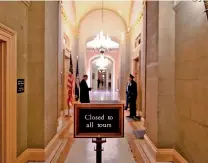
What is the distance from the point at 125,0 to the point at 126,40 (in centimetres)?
227

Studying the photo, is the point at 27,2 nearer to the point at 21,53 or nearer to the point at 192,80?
the point at 21,53

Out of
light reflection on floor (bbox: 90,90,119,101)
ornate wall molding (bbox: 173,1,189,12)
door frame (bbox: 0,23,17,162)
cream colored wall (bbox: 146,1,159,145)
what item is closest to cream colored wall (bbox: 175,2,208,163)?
ornate wall molding (bbox: 173,1,189,12)

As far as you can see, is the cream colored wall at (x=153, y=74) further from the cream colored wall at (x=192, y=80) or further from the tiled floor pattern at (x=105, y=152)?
the tiled floor pattern at (x=105, y=152)

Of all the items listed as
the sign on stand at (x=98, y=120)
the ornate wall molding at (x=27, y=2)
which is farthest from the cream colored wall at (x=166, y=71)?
the ornate wall molding at (x=27, y=2)

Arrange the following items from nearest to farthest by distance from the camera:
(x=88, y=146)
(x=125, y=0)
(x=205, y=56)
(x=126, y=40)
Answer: (x=205, y=56) → (x=88, y=146) → (x=125, y=0) → (x=126, y=40)

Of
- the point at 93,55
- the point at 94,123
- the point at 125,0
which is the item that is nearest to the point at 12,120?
the point at 94,123

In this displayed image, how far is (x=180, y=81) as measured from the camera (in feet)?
13.6

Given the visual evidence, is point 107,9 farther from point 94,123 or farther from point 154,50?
point 94,123

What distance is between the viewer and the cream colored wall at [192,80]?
3260 mm

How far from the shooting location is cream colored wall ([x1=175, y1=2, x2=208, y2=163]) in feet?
10.7

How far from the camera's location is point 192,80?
3639 millimetres

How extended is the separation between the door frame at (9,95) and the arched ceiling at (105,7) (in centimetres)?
956

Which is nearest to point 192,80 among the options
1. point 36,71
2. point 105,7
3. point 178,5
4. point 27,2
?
point 178,5

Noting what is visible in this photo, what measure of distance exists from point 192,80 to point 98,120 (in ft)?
5.87
